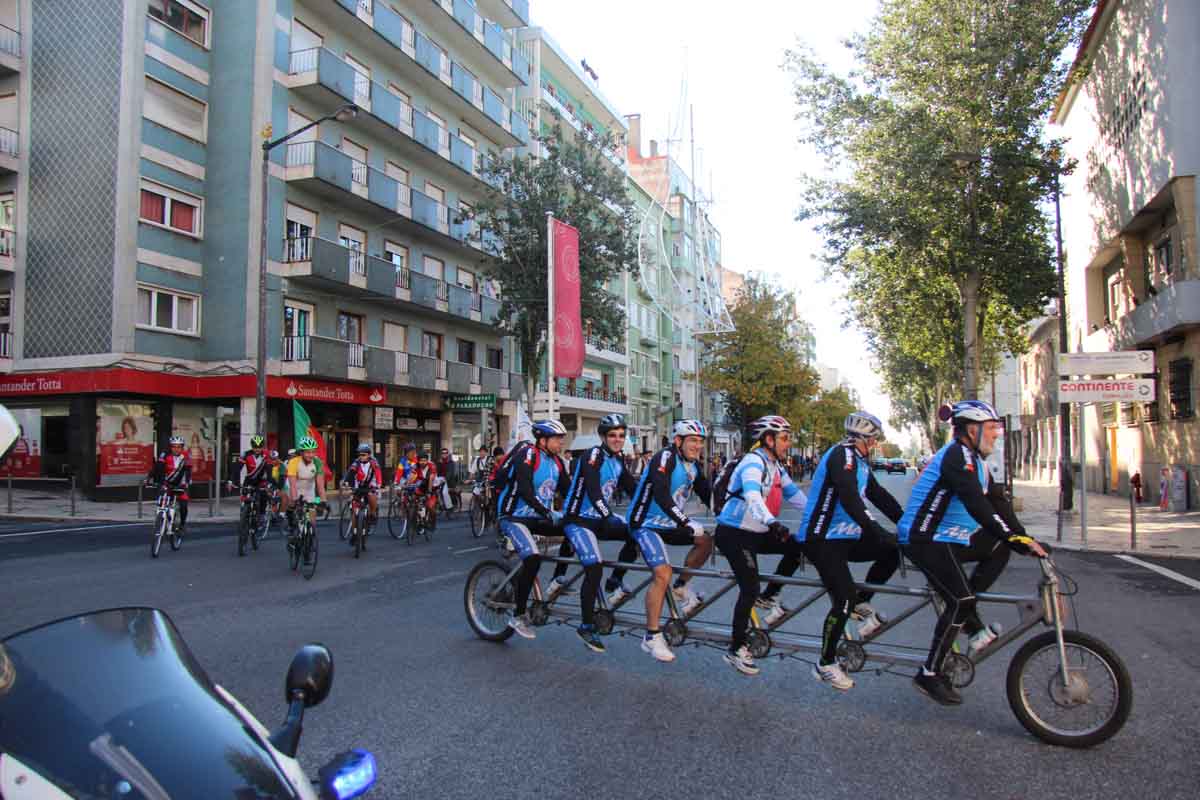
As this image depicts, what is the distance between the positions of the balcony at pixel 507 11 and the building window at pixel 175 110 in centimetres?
1508

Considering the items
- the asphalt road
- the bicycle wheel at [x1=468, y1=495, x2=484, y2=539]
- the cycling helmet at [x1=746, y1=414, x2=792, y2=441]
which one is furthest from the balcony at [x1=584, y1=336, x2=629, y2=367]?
the cycling helmet at [x1=746, y1=414, x2=792, y2=441]

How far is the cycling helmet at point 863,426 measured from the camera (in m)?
5.46

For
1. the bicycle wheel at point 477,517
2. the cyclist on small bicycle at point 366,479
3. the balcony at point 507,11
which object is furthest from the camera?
the balcony at point 507,11

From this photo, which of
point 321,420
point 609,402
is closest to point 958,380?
point 609,402

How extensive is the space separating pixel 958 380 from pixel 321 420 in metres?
30.3

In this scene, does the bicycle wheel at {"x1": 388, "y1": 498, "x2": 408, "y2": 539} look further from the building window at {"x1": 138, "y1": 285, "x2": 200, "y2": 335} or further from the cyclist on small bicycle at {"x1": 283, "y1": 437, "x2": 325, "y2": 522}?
the building window at {"x1": 138, "y1": 285, "x2": 200, "y2": 335}

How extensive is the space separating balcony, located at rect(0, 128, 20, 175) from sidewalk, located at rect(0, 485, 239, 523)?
897cm

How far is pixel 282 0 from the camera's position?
2655 cm

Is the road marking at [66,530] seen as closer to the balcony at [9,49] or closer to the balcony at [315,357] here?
the balcony at [315,357]

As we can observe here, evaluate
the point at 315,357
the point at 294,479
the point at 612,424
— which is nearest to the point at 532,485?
the point at 612,424

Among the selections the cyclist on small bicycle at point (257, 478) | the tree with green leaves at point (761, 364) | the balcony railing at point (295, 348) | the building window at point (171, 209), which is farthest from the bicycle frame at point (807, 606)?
the tree with green leaves at point (761, 364)

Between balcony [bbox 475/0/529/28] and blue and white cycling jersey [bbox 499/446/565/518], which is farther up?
balcony [bbox 475/0/529/28]

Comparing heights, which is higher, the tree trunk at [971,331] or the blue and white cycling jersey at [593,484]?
the tree trunk at [971,331]

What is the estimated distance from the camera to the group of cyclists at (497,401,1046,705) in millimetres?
4980
